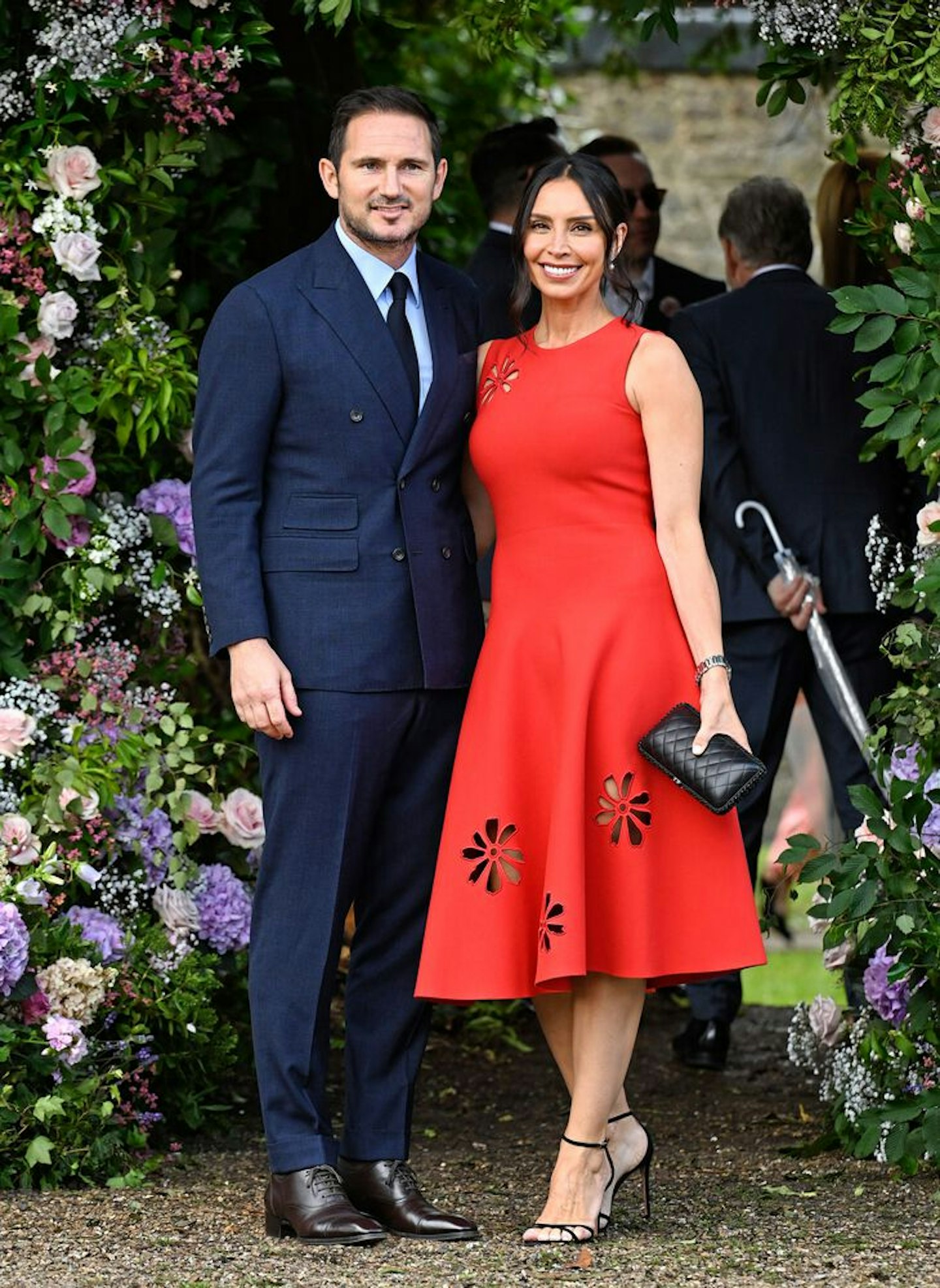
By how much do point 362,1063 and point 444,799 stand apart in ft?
1.74

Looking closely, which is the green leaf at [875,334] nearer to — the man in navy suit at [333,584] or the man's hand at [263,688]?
the man in navy suit at [333,584]

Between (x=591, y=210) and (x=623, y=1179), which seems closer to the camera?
(x=591, y=210)

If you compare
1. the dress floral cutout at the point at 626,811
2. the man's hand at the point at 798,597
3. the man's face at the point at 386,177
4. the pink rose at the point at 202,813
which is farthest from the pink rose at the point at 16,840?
the man's hand at the point at 798,597

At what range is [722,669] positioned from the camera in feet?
12.7

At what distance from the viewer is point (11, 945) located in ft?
14.2

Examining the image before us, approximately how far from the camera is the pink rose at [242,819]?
4.95 meters

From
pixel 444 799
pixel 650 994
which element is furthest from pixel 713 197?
pixel 444 799

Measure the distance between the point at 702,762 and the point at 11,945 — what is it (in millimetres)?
1507

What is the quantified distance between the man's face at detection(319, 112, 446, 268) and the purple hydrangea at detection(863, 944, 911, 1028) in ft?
5.93

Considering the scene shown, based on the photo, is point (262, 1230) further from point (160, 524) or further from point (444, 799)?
point (160, 524)

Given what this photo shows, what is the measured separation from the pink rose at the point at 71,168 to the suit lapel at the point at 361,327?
0.84 metres

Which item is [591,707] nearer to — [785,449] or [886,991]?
[886,991]

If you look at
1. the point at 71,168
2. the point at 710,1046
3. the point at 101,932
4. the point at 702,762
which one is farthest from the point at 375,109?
the point at 710,1046

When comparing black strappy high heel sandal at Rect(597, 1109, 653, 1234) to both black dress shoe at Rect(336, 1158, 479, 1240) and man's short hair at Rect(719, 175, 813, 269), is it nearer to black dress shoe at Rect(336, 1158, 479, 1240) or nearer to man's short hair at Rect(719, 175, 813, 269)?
black dress shoe at Rect(336, 1158, 479, 1240)
